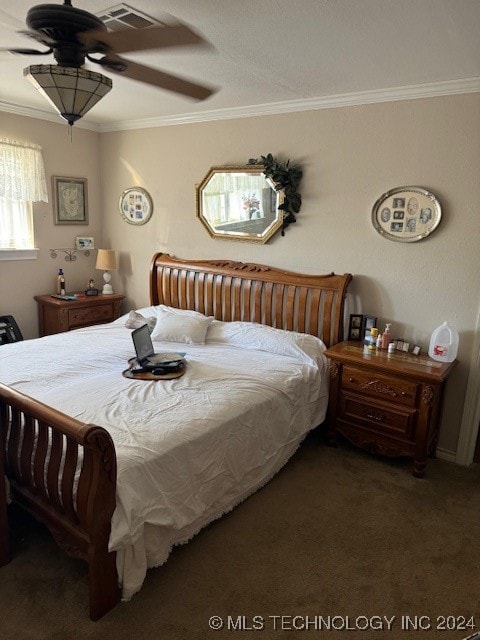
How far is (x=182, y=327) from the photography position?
3549 millimetres

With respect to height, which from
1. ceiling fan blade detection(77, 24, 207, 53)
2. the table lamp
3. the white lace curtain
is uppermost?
ceiling fan blade detection(77, 24, 207, 53)

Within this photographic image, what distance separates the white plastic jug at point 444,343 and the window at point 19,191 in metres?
3.59

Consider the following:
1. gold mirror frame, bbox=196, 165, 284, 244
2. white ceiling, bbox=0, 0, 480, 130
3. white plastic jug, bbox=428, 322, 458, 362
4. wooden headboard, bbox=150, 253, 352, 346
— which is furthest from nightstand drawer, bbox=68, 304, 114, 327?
white plastic jug, bbox=428, 322, 458, 362

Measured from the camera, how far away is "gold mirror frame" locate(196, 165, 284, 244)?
11.7ft

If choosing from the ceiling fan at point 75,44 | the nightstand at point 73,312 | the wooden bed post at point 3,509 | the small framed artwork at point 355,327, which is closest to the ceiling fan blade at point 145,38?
the ceiling fan at point 75,44

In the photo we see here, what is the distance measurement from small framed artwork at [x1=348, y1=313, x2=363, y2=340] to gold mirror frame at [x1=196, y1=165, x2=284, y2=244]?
0.94m

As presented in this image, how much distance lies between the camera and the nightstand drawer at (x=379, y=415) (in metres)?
2.84

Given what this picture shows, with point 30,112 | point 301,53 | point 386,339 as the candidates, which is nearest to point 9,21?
point 301,53

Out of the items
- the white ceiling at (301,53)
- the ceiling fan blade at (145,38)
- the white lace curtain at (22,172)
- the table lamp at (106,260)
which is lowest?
Answer: the table lamp at (106,260)

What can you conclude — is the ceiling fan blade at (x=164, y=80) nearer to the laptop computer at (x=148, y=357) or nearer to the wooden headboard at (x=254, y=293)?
the wooden headboard at (x=254, y=293)

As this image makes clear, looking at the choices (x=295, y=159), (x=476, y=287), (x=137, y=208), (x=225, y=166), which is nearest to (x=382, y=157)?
(x=295, y=159)

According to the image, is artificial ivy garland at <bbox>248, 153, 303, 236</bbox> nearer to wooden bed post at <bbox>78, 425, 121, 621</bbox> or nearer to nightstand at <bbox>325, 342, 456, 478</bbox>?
nightstand at <bbox>325, 342, 456, 478</bbox>

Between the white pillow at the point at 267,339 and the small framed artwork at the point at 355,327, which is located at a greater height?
the small framed artwork at the point at 355,327

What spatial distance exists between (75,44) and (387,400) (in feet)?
8.37
